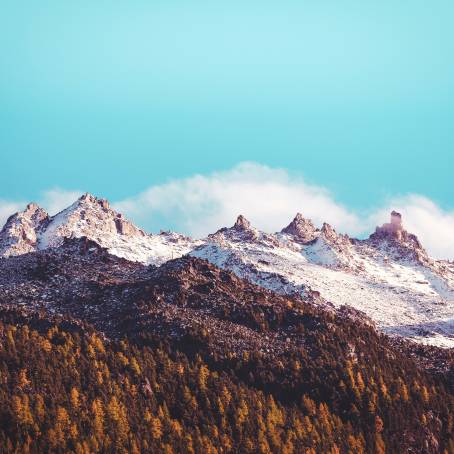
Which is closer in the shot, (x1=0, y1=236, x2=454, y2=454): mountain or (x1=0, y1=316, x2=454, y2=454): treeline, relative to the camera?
(x1=0, y1=316, x2=454, y2=454): treeline

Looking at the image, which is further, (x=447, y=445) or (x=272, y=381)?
(x=272, y=381)

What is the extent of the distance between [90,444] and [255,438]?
36805mm

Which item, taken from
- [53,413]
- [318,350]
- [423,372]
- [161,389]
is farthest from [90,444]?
[423,372]

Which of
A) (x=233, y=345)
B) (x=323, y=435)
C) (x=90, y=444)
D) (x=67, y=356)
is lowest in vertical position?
(x=90, y=444)

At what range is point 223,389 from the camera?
171 metres

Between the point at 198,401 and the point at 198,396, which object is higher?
the point at 198,396

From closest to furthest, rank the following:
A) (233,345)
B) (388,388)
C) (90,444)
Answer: (90,444) < (388,388) < (233,345)

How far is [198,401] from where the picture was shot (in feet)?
552

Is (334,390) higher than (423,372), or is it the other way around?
(423,372)

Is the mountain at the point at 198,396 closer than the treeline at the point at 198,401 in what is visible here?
No

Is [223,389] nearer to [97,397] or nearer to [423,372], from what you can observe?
[97,397]

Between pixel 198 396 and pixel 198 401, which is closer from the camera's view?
pixel 198 401

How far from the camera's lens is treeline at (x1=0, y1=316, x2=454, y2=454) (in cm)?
15050

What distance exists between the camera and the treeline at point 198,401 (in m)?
150
